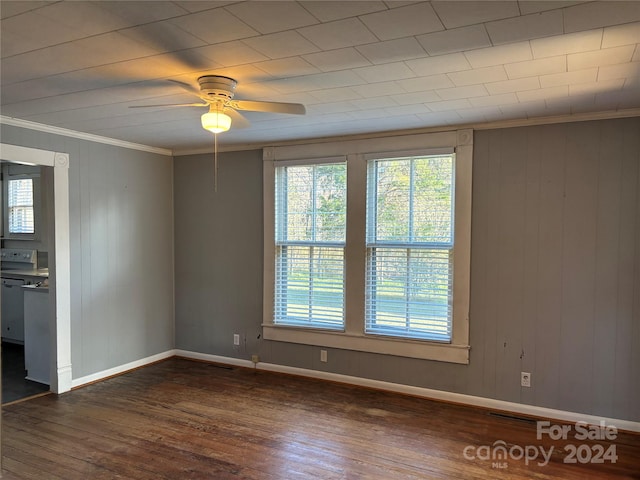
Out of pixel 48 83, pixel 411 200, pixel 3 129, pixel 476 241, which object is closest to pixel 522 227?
pixel 476 241

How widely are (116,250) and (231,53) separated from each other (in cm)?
312

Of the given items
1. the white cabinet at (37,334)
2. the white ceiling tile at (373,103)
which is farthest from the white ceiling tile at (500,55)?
the white cabinet at (37,334)

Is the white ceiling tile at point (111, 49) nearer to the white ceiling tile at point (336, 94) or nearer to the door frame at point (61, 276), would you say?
the white ceiling tile at point (336, 94)

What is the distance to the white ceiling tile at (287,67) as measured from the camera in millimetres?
2410

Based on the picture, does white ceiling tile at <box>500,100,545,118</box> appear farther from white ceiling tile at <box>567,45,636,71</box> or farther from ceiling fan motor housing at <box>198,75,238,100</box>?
ceiling fan motor housing at <box>198,75,238,100</box>

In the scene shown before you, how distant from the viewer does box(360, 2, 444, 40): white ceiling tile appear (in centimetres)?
186

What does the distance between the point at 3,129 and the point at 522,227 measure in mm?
4347

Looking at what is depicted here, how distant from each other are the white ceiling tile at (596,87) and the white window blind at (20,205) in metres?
6.23

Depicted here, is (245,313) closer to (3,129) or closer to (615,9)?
(3,129)

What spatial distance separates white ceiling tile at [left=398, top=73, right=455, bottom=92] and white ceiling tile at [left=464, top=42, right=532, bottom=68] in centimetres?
26

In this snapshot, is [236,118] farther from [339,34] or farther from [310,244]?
[310,244]

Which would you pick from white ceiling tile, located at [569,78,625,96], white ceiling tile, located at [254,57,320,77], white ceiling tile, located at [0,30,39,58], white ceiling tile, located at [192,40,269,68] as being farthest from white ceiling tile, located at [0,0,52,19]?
white ceiling tile, located at [569,78,625,96]

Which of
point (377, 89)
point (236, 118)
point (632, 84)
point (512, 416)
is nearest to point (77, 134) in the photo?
point (236, 118)

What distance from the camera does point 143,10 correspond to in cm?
185
